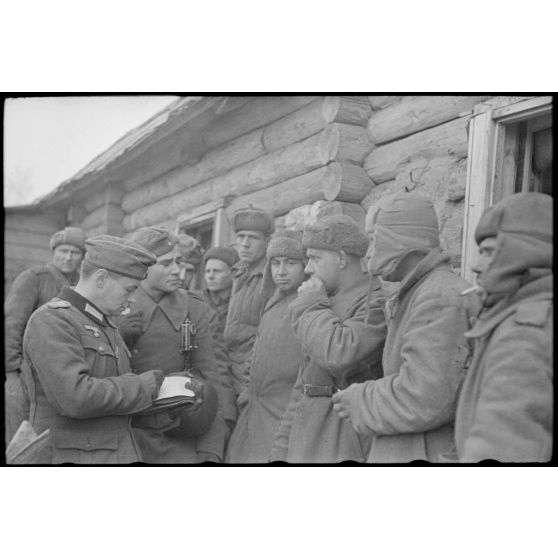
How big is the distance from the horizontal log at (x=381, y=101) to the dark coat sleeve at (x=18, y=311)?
207 centimetres

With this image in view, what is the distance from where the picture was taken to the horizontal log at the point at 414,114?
17.0 ft

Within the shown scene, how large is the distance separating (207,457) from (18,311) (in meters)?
1.28

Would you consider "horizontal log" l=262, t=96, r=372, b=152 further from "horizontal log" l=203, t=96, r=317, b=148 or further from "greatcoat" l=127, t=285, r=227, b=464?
"greatcoat" l=127, t=285, r=227, b=464

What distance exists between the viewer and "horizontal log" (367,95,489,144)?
5191 millimetres

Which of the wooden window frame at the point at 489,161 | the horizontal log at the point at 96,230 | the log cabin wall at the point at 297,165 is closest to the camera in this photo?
the wooden window frame at the point at 489,161

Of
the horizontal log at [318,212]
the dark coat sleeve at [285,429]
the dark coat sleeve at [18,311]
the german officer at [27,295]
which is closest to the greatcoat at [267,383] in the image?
the dark coat sleeve at [285,429]

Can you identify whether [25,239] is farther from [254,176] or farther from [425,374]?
[425,374]

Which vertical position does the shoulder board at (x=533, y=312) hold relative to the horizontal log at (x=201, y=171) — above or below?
below

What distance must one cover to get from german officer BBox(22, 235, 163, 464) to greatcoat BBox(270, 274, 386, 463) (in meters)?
0.77

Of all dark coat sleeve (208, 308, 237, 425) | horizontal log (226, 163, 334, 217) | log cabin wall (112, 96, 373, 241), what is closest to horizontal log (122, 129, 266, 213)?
log cabin wall (112, 96, 373, 241)

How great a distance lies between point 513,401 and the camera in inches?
177

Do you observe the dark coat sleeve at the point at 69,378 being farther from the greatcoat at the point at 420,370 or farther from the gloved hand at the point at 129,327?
the greatcoat at the point at 420,370

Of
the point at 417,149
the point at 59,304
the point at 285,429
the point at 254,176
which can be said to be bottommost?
the point at 285,429

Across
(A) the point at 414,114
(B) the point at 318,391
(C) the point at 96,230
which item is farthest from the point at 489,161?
(C) the point at 96,230
